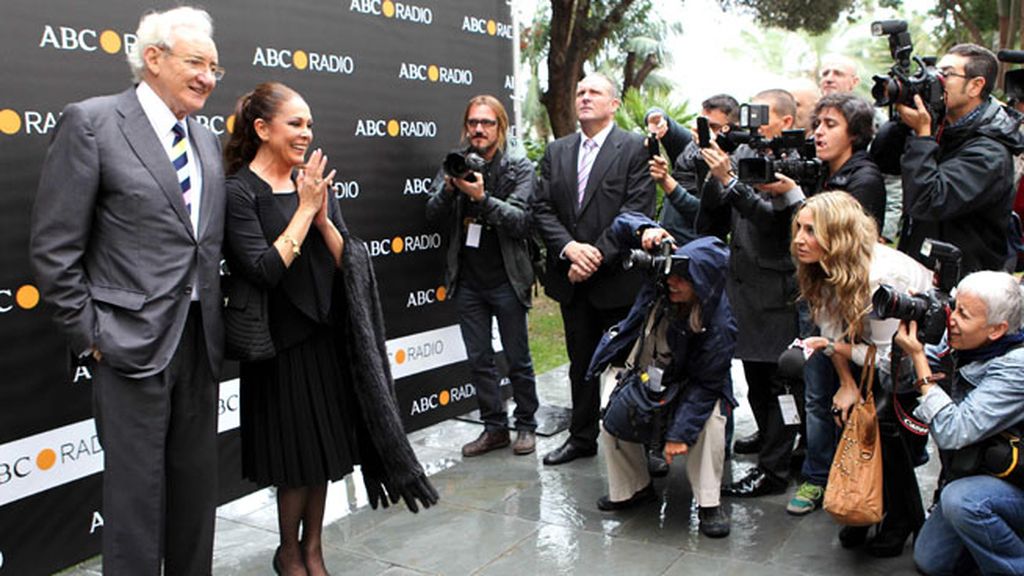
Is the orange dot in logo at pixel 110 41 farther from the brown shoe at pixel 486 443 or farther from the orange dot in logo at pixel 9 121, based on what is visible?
the brown shoe at pixel 486 443

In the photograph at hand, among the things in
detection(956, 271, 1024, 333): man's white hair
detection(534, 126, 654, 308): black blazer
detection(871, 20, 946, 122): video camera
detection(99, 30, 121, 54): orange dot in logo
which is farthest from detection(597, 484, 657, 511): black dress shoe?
detection(99, 30, 121, 54): orange dot in logo

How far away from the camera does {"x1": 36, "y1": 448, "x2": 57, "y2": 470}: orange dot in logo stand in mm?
3521

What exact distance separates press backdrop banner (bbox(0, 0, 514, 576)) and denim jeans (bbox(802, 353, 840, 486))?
2273 millimetres

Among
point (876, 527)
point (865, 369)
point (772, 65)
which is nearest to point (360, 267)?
point (865, 369)

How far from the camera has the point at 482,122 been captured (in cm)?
492

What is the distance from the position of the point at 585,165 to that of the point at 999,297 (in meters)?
2.24

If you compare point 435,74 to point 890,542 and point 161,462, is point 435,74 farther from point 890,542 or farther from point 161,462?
point 890,542

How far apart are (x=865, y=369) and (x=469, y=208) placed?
2.39 meters

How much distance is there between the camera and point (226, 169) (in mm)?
3373

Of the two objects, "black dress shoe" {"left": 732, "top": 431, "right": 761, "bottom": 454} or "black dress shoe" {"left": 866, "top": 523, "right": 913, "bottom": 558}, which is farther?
"black dress shoe" {"left": 732, "top": 431, "right": 761, "bottom": 454}

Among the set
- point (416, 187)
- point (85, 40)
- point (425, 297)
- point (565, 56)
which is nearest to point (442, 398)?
point (425, 297)

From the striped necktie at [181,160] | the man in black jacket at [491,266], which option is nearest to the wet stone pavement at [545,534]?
the man in black jacket at [491,266]

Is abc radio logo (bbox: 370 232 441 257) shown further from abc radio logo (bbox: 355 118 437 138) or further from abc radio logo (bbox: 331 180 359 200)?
abc radio logo (bbox: 355 118 437 138)

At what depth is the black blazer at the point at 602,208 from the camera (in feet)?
15.3
